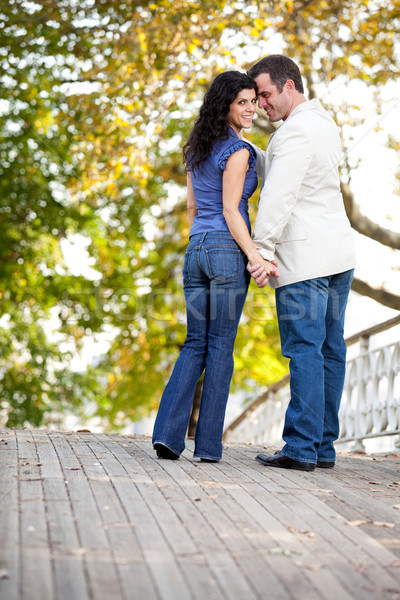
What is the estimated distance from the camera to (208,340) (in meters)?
4.15

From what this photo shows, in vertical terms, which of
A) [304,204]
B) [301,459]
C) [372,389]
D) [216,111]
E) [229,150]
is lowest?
[301,459]

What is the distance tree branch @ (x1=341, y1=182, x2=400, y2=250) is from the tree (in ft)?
0.10

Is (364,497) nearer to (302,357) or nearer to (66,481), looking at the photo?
(302,357)

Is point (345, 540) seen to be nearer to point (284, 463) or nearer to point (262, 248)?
point (284, 463)

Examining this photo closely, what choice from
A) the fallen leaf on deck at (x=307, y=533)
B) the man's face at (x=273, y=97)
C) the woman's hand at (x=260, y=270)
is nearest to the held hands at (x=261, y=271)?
the woman's hand at (x=260, y=270)

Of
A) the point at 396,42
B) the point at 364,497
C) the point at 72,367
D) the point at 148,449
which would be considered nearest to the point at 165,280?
the point at 72,367

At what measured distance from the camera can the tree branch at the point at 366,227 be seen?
30.9ft

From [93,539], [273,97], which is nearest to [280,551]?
[93,539]

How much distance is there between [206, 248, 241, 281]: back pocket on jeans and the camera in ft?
13.1

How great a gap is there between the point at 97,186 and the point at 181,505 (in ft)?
26.9

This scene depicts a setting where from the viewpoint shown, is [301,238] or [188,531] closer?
[188,531]

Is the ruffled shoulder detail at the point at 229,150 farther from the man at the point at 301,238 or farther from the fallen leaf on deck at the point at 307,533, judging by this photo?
the fallen leaf on deck at the point at 307,533

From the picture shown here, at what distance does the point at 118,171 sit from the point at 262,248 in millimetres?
6332

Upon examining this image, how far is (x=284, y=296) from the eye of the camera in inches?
163
